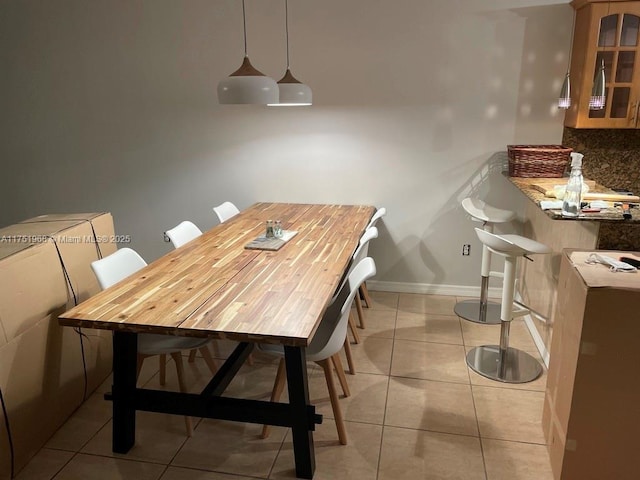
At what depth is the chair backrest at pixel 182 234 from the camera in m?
3.07

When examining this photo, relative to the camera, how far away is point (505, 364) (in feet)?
9.95

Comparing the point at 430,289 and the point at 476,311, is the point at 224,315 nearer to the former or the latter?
the point at 476,311

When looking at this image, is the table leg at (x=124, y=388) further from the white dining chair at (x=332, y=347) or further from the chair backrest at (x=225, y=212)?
the chair backrest at (x=225, y=212)

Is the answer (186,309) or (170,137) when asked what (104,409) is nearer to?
(186,309)

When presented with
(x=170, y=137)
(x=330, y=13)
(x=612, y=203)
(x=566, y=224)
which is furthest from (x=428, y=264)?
(x=170, y=137)

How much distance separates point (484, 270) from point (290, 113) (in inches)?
79.9

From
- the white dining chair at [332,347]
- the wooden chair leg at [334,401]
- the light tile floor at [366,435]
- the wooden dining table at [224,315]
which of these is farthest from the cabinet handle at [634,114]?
the wooden chair leg at [334,401]

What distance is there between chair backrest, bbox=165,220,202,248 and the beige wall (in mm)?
1166

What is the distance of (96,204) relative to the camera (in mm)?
4688

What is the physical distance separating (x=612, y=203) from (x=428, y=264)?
1894 millimetres

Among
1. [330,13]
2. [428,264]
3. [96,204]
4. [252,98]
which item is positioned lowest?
[428,264]

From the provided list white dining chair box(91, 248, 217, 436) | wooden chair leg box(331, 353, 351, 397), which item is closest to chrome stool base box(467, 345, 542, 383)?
wooden chair leg box(331, 353, 351, 397)

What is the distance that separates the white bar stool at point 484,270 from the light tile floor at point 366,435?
66 cm

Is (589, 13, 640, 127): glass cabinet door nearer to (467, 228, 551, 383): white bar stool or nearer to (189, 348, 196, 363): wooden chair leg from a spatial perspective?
A: (467, 228, 551, 383): white bar stool
